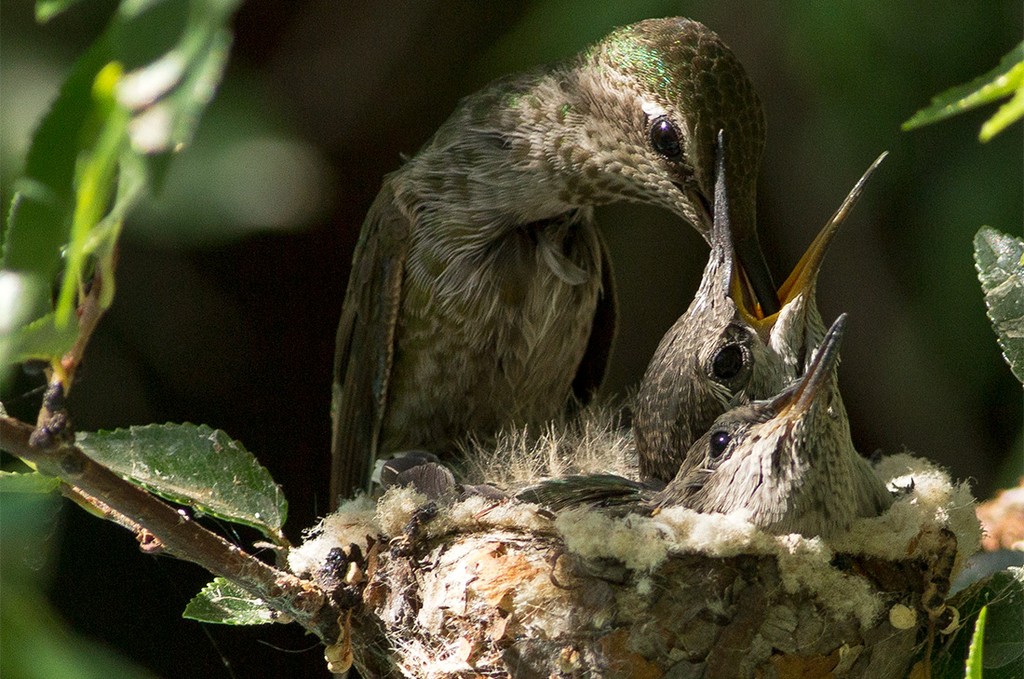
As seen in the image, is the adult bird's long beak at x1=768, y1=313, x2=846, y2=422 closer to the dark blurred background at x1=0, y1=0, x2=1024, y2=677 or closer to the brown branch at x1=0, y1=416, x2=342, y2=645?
the brown branch at x1=0, y1=416, x2=342, y2=645

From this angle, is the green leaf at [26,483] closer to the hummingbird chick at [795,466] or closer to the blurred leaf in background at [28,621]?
the blurred leaf in background at [28,621]

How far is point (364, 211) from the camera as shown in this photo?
2.63 m

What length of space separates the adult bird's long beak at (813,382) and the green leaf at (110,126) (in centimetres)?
88

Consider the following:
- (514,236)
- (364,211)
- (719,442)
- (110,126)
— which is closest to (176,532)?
(110,126)

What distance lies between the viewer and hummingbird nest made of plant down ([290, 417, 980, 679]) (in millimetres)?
1354

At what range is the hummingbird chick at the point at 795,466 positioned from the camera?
142cm

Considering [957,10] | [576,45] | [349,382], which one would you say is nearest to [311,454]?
[349,382]

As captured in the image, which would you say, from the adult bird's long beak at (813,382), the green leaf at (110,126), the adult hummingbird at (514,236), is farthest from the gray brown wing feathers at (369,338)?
the green leaf at (110,126)

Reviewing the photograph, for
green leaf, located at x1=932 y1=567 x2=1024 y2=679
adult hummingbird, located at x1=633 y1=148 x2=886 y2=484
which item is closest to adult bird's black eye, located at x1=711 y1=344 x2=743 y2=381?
adult hummingbird, located at x1=633 y1=148 x2=886 y2=484

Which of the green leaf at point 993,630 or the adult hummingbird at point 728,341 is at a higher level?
the adult hummingbird at point 728,341

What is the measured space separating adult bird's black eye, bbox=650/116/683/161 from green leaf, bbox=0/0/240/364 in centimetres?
101

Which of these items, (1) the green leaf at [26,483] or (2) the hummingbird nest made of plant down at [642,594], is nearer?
(1) the green leaf at [26,483]

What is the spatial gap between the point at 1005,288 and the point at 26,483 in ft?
3.56

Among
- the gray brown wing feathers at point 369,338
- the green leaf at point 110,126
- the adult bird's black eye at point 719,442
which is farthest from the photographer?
the gray brown wing feathers at point 369,338
